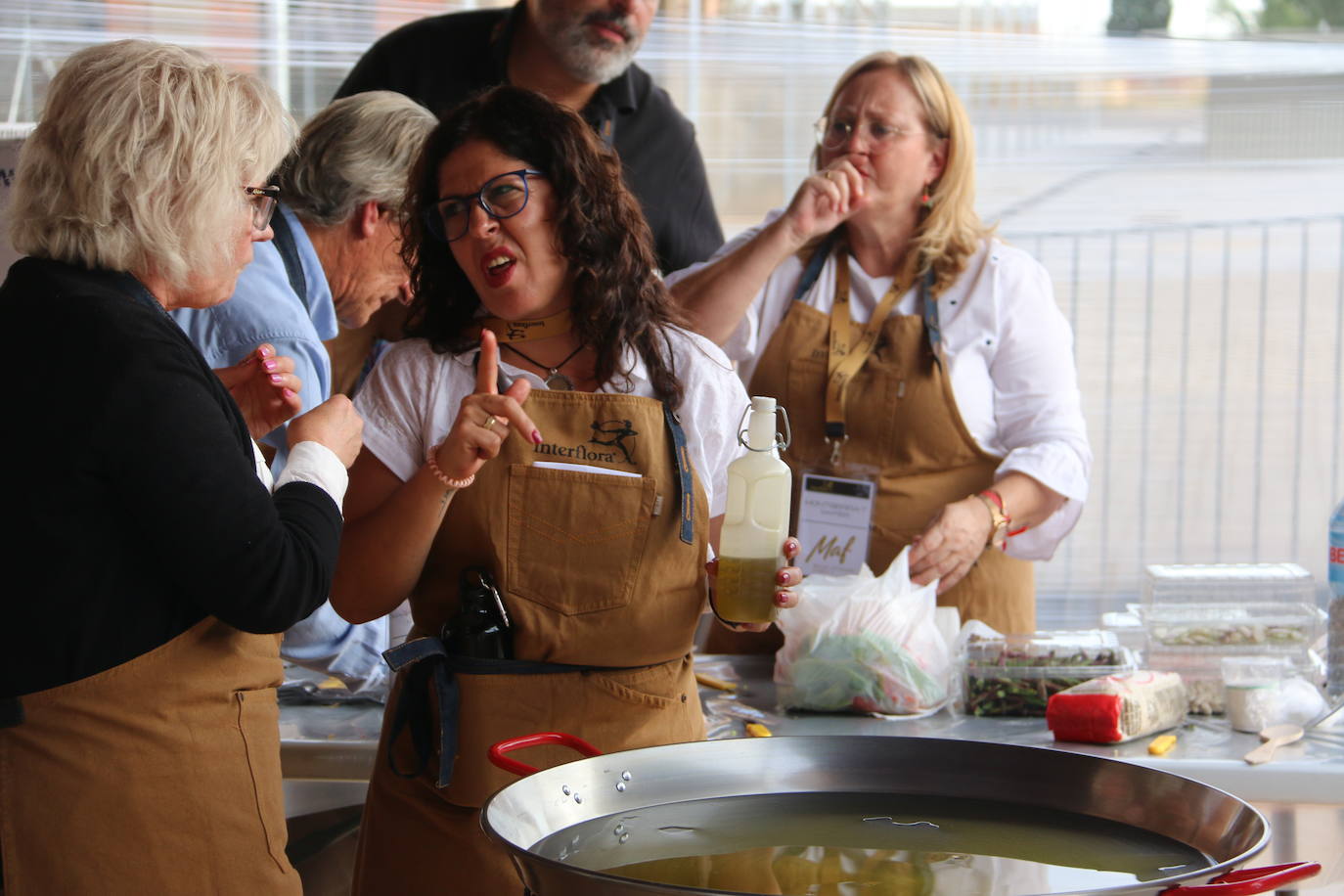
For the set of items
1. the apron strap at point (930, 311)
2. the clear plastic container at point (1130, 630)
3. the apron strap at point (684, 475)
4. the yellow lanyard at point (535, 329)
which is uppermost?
the yellow lanyard at point (535, 329)

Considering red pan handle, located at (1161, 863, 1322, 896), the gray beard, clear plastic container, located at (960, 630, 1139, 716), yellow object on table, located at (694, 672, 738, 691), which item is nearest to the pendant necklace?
yellow object on table, located at (694, 672, 738, 691)

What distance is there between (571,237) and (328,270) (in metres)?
0.73

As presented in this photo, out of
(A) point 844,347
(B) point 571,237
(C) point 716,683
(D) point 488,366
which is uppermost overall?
(B) point 571,237

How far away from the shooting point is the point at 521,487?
5.53 ft

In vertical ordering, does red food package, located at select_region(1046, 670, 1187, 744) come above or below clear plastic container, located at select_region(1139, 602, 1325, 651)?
below

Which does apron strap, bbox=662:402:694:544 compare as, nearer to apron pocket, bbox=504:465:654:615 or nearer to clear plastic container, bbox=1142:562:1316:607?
apron pocket, bbox=504:465:654:615

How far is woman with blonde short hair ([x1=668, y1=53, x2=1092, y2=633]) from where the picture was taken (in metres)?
2.49

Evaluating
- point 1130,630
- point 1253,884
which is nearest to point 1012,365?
point 1130,630

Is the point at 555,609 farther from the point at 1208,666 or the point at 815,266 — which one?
the point at 815,266

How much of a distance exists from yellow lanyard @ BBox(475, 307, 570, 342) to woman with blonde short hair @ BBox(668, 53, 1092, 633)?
71 cm

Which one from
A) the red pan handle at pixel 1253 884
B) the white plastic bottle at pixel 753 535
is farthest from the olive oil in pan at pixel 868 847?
the white plastic bottle at pixel 753 535

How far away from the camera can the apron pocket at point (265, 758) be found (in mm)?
1483

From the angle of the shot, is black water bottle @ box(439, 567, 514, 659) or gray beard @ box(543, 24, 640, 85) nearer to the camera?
black water bottle @ box(439, 567, 514, 659)

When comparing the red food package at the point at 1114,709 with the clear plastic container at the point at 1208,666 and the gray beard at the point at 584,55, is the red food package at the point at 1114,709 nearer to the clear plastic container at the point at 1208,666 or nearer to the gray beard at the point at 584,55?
the clear plastic container at the point at 1208,666
